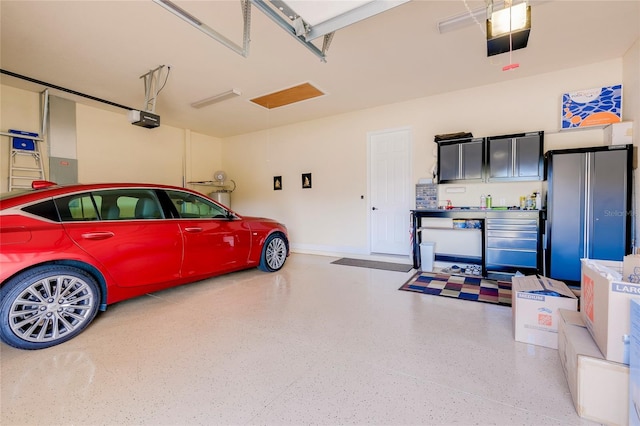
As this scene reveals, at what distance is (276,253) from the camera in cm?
421

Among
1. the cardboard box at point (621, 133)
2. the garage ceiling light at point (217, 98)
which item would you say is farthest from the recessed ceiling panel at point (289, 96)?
the cardboard box at point (621, 133)

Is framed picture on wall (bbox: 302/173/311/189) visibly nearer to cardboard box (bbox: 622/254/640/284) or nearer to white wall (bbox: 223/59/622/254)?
white wall (bbox: 223/59/622/254)

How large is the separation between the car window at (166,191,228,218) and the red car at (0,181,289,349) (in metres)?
0.01

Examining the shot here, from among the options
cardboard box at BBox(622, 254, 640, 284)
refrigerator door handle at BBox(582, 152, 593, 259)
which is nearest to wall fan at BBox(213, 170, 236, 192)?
refrigerator door handle at BBox(582, 152, 593, 259)

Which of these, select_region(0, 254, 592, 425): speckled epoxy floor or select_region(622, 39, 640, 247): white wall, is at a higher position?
select_region(622, 39, 640, 247): white wall

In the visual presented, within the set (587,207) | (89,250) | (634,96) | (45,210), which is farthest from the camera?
(587,207)

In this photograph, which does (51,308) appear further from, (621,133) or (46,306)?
(621,133)

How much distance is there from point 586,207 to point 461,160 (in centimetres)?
154

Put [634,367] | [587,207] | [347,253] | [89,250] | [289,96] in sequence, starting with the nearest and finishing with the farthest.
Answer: [634,367] < [89,250] < [587,207] < [289,96] < [347,253]

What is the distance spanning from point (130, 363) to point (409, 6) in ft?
11.7

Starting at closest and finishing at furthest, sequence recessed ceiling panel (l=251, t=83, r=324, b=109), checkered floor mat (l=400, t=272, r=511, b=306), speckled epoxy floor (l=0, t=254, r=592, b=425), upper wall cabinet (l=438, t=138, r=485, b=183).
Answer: speckled epoxy floor (l=0, t=254, r=592, b=425) → checkered floor mat (l=400, t=272, r=511, b=306) → upper wall cabinet (l=438, t=138, r=485, b=183) → recessed ceiling panel (l=251, t=83, r=324, b=109)

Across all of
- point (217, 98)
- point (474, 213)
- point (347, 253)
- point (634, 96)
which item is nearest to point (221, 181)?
point (217, 98)

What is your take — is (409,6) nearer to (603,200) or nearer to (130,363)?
(603,200)

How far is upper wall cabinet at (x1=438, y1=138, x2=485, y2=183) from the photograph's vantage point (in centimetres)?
395
